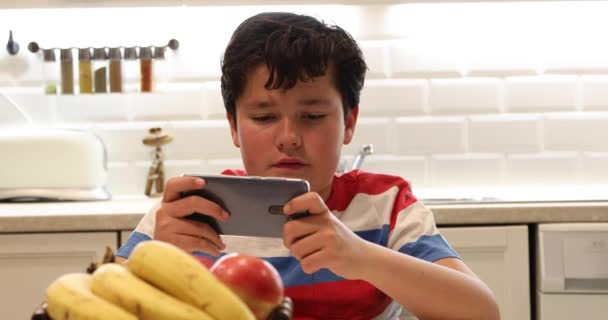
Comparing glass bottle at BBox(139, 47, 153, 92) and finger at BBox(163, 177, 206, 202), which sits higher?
glass bottle at BBox(139, 47, 153, 92)

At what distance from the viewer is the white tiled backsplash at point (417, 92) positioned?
2.91 m

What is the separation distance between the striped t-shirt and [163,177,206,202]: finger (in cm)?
22

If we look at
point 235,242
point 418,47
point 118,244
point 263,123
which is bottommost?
point 118,244

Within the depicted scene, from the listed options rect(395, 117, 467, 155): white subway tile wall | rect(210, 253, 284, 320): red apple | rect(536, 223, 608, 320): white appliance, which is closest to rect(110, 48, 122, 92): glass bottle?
rect(395, 117, 467, 155): white subway tile wall

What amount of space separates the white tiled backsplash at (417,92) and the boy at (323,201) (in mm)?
1431

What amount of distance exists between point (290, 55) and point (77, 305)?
2.21 ft

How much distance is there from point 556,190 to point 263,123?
5.73 feet

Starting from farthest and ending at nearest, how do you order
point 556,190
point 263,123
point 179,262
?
point 556,190 < point 263,123 < point 179,262

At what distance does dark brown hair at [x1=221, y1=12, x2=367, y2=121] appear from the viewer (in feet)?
4.38

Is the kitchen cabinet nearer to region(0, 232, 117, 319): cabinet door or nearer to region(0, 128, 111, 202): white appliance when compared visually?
region(0, 232, 117, 319): cabinet door

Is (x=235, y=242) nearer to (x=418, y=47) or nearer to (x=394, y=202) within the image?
(x=394, y=202)

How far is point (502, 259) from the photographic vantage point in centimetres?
229

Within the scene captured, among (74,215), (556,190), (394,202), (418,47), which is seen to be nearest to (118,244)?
(74,215)

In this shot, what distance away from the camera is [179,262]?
2.56 feet
